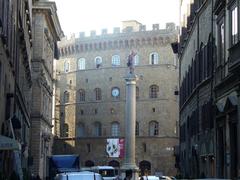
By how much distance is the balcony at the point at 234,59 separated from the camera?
2356 centimetres

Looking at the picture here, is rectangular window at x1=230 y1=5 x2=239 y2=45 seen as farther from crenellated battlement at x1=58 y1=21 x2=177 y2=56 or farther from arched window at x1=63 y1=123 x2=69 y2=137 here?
arched window at x1=63 y1=123 x2=69 y2=137

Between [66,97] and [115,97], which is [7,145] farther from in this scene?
[66,97]

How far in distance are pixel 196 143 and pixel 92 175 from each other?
15.2 m

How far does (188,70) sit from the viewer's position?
148 feet

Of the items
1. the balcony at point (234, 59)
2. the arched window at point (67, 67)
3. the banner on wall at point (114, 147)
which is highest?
the arched window at point (67, 67)

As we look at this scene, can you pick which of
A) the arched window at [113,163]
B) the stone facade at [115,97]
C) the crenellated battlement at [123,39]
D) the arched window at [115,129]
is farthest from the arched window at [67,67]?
the arched window at [113,163]

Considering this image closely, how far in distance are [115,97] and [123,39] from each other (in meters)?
8.51

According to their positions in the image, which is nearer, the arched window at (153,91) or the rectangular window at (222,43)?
the rectangular window at (222,43)

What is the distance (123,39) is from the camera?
3799 inches

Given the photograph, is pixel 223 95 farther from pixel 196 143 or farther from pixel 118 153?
pixel 118 153

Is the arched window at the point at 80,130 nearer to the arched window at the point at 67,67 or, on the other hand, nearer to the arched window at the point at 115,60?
the arched window at the point at 67,67

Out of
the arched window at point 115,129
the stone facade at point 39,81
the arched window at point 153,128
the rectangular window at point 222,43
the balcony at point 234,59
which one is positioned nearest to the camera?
the balcony at point 234,59

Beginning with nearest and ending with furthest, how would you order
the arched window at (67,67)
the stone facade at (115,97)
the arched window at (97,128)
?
1. the stone facade at (115,97)
2. the arched window at (97,128)
3. the arched window at (67,67)

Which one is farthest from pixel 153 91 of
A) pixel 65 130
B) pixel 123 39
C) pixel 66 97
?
pixel 65 130
